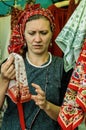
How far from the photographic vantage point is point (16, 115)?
1131 millimetres

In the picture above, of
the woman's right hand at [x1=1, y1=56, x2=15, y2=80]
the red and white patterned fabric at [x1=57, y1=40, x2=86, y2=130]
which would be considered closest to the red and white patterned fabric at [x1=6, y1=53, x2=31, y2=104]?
the woman's right hand at [x1=1, y1=56, x2=15, y2=80]

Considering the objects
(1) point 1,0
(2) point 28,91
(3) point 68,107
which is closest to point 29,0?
(1) point 1,0

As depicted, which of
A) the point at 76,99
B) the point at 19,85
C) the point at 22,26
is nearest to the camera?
the point at 76,99

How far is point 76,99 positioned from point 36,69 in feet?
0.91

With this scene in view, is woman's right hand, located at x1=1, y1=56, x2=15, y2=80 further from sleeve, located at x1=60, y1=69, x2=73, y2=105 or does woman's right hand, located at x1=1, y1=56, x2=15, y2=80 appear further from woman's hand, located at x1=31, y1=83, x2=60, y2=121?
sleeve, located at x1=60, y1=69, x2=73, y2=105

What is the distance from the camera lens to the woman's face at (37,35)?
109cm

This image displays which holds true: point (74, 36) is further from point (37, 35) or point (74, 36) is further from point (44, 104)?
point (44, 104)

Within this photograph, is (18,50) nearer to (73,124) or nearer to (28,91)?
(28,91)

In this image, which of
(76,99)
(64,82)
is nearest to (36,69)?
(64,82)

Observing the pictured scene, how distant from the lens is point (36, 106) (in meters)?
1.13

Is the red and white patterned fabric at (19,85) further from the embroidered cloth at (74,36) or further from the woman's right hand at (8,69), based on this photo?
the embroidered cloth at (74,36)

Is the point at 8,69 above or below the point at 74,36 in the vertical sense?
below

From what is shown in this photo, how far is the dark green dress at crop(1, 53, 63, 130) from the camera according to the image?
1120 millimetres

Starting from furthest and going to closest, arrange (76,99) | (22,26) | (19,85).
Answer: (22,26) → (19,85) → (76,99)
